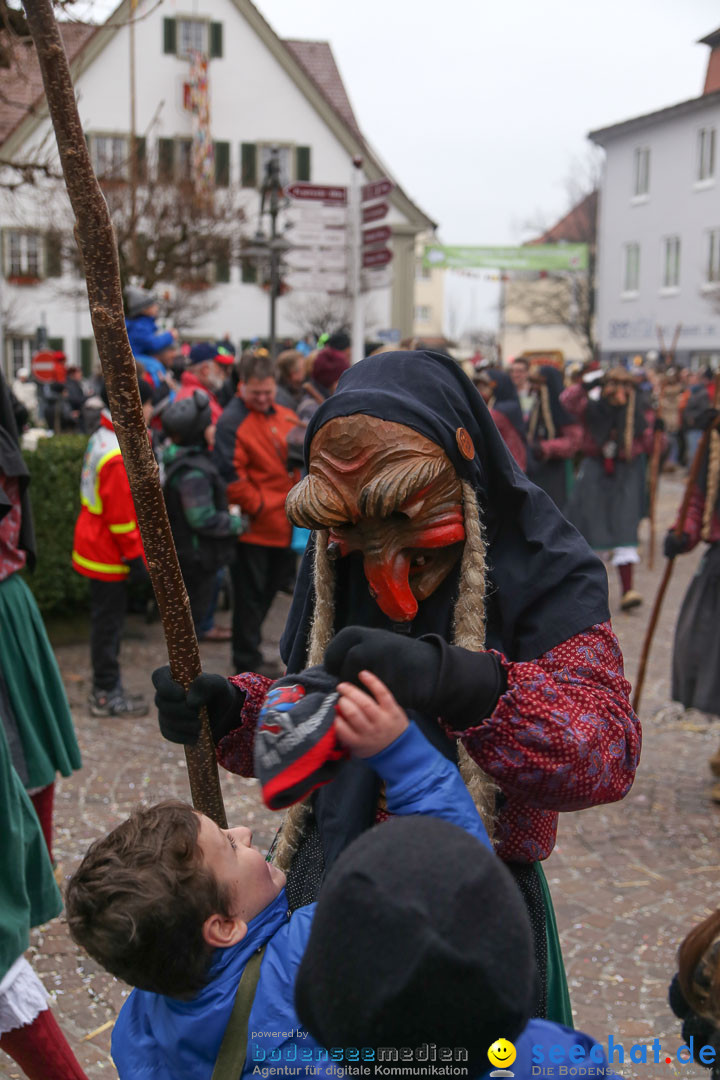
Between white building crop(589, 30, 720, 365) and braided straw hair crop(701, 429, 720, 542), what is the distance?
24973mm

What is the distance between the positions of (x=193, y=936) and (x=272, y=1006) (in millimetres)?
152

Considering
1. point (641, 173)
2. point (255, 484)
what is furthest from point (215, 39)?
point (255, 484)

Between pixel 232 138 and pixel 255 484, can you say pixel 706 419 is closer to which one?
pixel 255 484

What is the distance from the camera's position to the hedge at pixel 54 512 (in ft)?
23.9

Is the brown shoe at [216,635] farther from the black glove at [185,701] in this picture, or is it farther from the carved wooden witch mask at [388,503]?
the carved wooden witch mask at [388,503]

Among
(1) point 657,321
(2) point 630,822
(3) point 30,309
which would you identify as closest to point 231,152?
(3) point 30,309

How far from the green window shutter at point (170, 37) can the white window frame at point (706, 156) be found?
49.8 ft

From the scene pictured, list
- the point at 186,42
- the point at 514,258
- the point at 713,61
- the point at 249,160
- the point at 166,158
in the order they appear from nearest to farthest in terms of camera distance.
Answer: the point at 713,61
the point at 166,158
the point at 186,42
the point at 249,160
the point at 514,258

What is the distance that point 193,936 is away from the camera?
1489mm

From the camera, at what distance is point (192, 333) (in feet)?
101

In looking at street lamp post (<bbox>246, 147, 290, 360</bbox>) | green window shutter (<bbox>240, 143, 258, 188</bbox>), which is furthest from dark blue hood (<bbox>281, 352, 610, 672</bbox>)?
green window shutter (<bbox>240, 143, 258, 188</bbox>)

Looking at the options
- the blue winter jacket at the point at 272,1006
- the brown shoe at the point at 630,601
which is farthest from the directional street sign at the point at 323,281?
the blue winter jacket at the point at 272,1006

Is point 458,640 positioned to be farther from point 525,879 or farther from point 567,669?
point 525,879

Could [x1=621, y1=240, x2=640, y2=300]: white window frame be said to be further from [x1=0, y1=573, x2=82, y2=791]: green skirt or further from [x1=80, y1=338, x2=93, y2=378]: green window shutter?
[x1=0, y1=573, x2=82, y2=791]: green skirt
